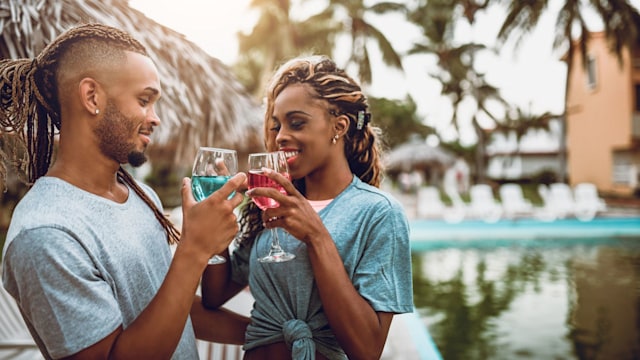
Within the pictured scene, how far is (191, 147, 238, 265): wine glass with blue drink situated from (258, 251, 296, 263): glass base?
0.61 ft

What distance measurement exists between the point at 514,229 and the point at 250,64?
2188 centimetres

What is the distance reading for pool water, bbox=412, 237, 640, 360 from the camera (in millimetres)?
5578

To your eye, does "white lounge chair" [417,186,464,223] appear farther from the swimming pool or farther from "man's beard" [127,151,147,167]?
"man's beard" [127,151,147,167]

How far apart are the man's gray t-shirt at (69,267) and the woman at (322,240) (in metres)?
0.42

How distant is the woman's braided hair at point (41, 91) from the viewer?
1435 mm

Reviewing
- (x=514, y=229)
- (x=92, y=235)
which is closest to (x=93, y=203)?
(x=92, y=235)

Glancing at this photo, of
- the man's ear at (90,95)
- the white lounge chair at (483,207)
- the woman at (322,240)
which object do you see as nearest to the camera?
the man's ear at (90,95)

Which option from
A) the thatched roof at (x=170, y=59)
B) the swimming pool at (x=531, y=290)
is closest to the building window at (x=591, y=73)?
the swimming pool at (x=531, y=290)

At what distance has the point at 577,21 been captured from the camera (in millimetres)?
21688

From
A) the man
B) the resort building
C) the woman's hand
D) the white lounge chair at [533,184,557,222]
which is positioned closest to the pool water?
the white lounge chair at [533,184,557,222]

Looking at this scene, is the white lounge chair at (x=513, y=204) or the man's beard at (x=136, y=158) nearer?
the man's beard at (x=136, y=158)

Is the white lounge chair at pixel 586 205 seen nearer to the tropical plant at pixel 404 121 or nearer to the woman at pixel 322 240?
the woman at pixel 322 240

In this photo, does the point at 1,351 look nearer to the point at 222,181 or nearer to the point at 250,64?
the point at 222,181

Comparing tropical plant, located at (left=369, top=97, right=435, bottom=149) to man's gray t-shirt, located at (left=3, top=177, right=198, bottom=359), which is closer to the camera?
man's gray t-shirt, located at (left=3, top=177, right=198, bottom=359)
